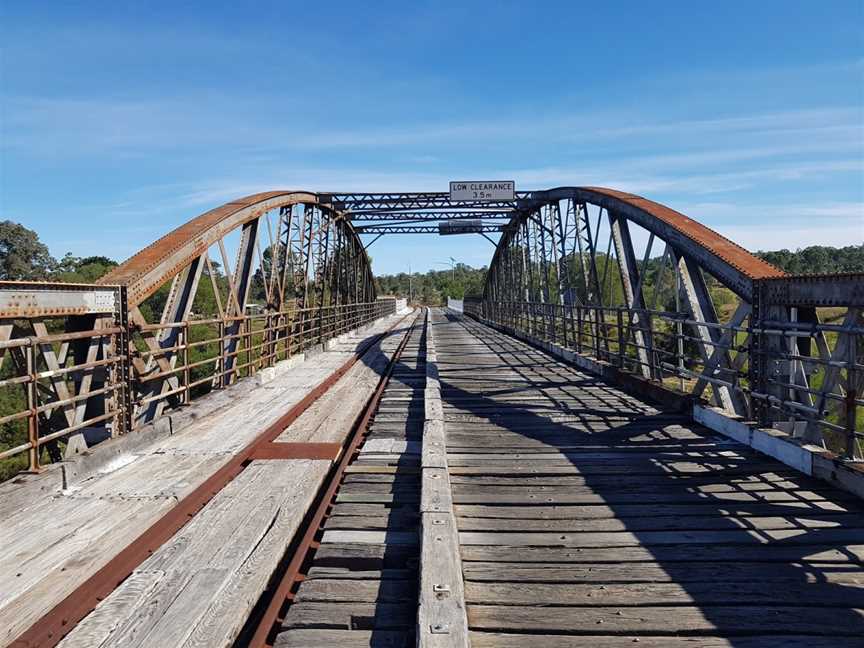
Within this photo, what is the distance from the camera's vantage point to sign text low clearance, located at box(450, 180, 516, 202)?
26.0 m

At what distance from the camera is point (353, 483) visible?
504 cm

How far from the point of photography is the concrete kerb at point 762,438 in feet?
14.9

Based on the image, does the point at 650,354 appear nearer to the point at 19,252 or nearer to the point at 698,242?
the point at 698,242

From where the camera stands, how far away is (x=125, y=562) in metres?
3.62

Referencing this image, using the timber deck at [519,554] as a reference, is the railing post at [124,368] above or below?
above

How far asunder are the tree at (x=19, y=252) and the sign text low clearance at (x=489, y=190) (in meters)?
59.1

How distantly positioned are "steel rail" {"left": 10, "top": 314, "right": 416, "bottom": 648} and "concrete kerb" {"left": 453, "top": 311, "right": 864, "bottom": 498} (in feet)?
13.5

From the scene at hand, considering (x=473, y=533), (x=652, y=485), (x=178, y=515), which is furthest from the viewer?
(x=652, y=485)

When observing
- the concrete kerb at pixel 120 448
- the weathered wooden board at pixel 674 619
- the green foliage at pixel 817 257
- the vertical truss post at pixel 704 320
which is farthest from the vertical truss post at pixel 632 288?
the green foliage at pixel 817 257

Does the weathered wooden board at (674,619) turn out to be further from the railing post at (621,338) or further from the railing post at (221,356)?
the railing post at (621,338)

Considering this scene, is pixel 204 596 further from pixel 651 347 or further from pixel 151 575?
pixel 651 347

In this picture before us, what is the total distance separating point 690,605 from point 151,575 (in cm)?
287

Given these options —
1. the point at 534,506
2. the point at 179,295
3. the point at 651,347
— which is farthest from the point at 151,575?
the point at 651,347

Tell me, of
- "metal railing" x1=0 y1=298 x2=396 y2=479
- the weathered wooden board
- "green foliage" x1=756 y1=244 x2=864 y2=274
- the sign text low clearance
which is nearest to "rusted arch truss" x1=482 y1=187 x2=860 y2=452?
the weathered wooden board
